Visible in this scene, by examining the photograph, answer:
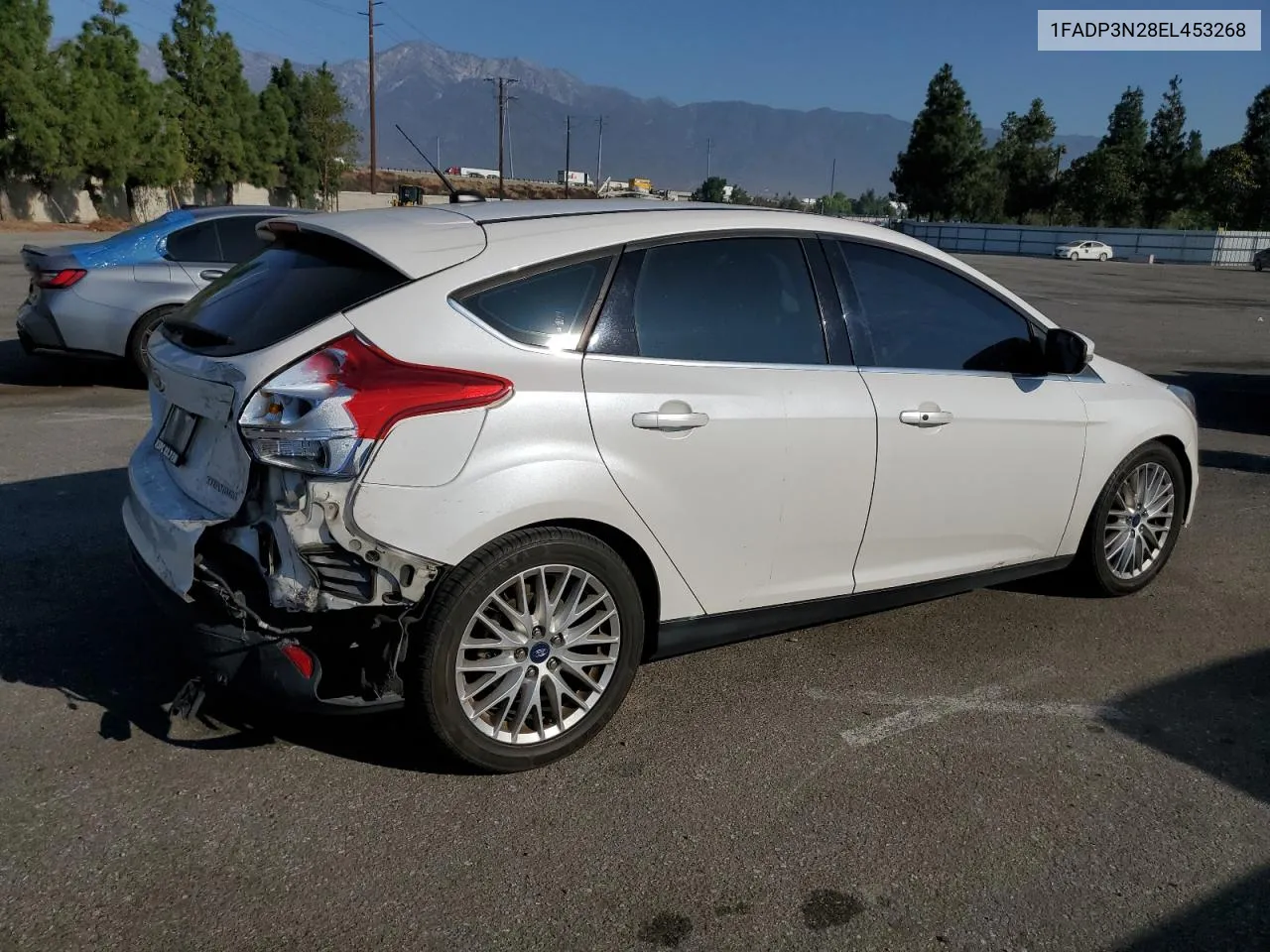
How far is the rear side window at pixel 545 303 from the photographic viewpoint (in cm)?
317

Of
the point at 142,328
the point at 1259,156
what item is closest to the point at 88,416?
the point at 142,328

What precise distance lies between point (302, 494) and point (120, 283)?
6848 millimetres

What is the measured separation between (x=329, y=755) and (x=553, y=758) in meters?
0.72

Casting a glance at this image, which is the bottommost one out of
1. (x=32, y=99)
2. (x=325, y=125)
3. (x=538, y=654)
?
(x=538, y=654)

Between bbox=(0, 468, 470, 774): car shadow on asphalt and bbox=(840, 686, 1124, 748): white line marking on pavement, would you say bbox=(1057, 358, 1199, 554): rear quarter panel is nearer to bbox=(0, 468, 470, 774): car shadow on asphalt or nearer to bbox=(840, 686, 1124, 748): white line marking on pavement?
bbox=(840, 686, 1124, 748): white line marking on pavement

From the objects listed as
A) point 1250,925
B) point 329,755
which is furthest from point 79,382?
point 1250,925

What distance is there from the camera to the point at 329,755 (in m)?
3.34

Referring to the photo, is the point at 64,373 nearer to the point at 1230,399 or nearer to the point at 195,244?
the point at 195,244

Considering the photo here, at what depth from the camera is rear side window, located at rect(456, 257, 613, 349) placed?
3174mm

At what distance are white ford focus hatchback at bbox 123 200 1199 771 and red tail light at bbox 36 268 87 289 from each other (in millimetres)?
5795

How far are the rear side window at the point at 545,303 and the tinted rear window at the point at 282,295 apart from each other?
11.1 inches

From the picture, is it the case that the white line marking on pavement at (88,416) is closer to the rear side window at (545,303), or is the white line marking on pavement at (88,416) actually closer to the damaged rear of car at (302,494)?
the damaged rear of car at (302,494)

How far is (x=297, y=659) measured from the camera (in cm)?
295

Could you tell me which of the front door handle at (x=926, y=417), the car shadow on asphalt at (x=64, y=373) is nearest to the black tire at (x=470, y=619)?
the front door handle at (x=926, y=417)
